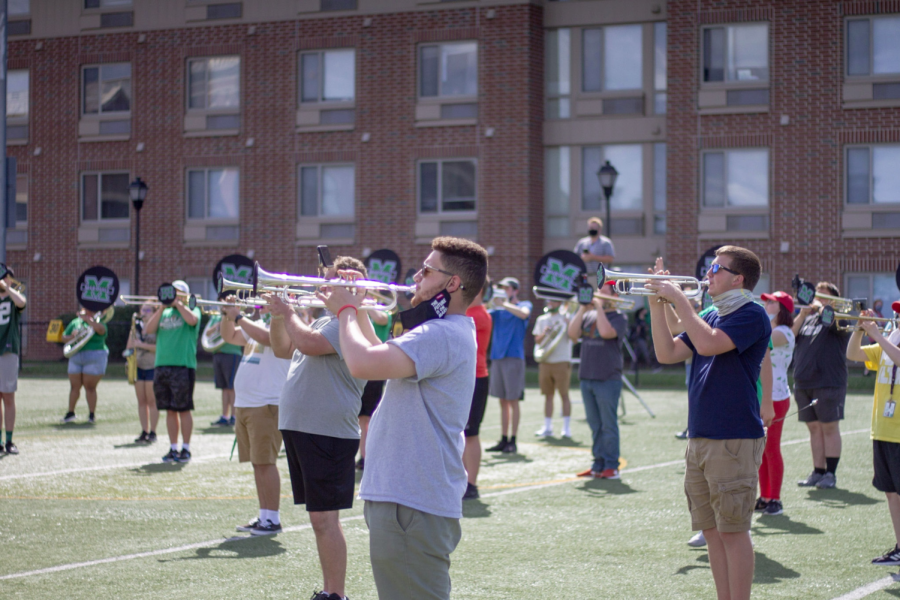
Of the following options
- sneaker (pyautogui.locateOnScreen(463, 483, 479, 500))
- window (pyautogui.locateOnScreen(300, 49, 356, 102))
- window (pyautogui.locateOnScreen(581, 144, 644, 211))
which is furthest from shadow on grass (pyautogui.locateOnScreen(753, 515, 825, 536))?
window (pyautogui.locateOnScreen(300, 49, 356, 102))

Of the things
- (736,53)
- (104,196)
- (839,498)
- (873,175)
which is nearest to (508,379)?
(839,498)

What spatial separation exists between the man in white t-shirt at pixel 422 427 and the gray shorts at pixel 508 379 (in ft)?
28.7

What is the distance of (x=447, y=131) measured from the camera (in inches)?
1117

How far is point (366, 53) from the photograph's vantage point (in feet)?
94.7

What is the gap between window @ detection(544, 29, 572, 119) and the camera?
28422mm

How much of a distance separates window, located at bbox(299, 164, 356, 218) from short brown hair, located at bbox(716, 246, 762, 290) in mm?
24441

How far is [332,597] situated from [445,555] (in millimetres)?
1928

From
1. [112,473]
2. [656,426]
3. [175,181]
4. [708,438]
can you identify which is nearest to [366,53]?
[175,181]

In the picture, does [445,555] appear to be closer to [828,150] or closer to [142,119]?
[828,150]

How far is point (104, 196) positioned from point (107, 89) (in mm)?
3528

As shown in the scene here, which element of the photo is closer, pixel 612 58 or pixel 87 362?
pixel 87 362

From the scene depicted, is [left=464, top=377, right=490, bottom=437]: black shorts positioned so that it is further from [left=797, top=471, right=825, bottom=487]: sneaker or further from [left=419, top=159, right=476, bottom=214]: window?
[left=419, top=159, right=476, bottom=214]: window

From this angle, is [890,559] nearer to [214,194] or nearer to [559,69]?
[559,69]

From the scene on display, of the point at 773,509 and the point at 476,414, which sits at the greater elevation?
the point at 476,414
